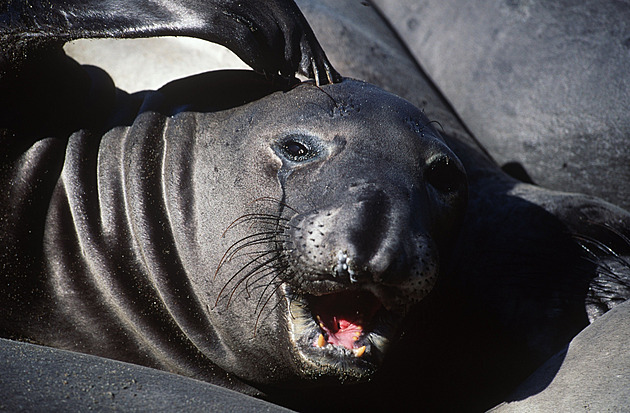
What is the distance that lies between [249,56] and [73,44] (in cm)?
126

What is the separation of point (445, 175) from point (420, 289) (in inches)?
24.5

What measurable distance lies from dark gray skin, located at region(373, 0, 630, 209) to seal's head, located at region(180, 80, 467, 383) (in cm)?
156

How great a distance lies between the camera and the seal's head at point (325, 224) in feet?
7.20

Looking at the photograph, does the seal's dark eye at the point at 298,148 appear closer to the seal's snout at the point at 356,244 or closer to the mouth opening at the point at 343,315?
the seal's snout at the point at 356,244

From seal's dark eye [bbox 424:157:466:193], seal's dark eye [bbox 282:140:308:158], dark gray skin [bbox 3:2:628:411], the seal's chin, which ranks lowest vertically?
dark gray skin [bbox 3:2:628:411]

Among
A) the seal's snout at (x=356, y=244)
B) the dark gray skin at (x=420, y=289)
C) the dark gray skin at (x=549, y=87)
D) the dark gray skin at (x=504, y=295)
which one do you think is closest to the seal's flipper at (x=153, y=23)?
the dark gray skin at (x=420, y=289)

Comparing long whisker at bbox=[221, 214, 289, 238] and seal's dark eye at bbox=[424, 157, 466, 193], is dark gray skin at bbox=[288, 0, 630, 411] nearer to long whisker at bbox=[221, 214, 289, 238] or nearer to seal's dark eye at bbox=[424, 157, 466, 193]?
seal's dark eye at bbox=[424, 157, 466, 193]

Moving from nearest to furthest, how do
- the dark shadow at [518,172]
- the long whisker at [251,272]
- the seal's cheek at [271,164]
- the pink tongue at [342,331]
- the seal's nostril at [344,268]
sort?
the seal's nostril at [344,268], the pink tongue at [342,331], the long whisker at [251,272], the seal's cheek at [271,164], the dark shadow at [518,172]

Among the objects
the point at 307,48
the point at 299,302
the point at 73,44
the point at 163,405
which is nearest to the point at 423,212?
the point at 299,302

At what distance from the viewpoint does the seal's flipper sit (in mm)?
2539

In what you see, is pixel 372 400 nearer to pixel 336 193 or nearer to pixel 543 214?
pixel 336 193

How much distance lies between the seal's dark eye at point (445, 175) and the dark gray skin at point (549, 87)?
1581 millimetres

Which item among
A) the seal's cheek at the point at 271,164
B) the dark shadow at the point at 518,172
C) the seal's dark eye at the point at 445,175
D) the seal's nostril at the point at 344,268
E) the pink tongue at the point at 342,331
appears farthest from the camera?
the dark shadow at the point at 518,172

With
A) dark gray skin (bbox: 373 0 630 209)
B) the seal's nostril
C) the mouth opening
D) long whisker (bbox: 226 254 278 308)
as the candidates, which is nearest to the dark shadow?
dark gray skin (bbox: 373 0 630 209)
